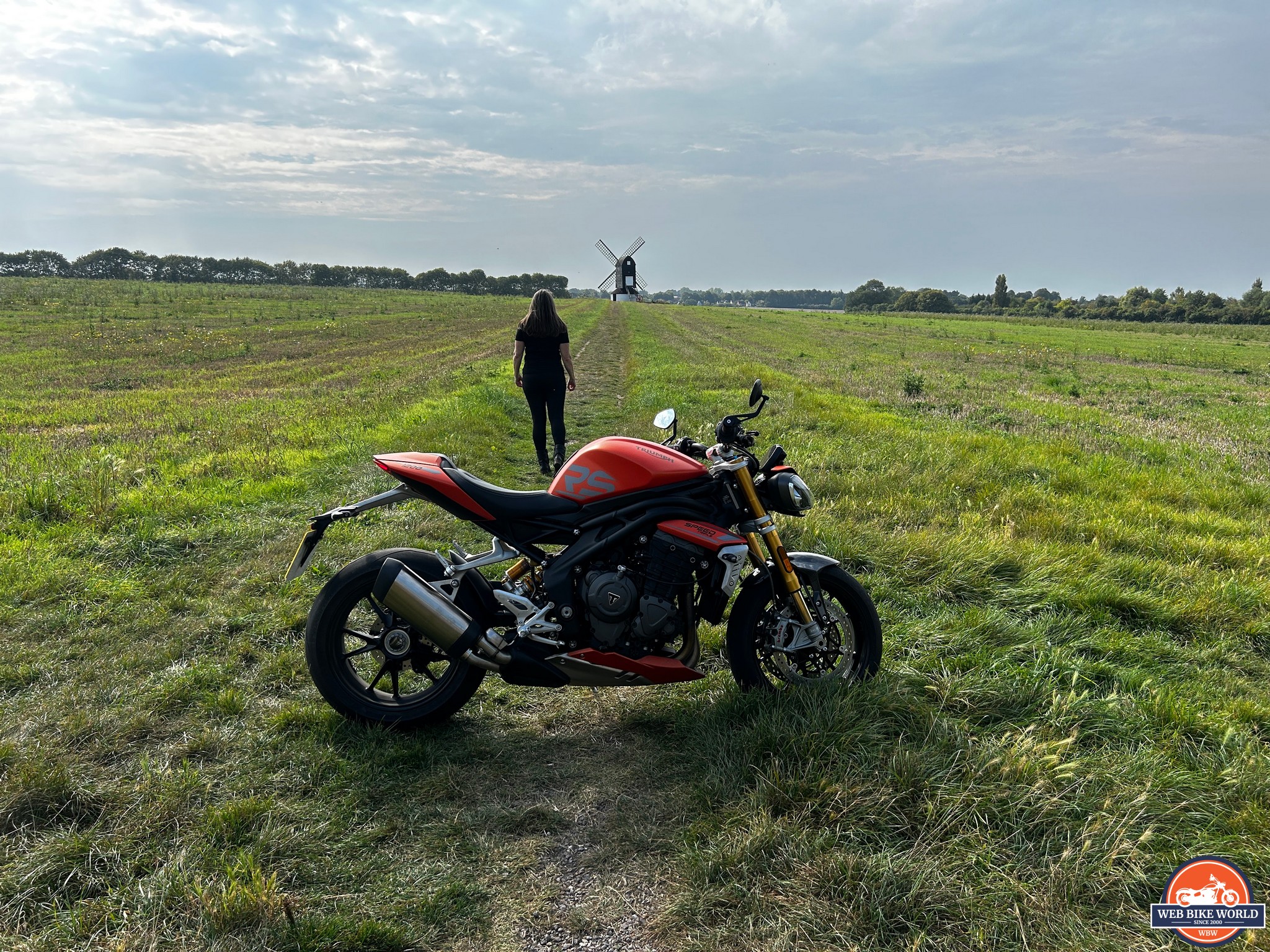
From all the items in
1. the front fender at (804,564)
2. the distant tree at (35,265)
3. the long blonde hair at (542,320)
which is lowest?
the front fender at (804,564)

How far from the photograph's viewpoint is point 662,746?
12.1ft

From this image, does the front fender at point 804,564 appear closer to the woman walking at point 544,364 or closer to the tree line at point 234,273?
the woman walking at point 544,364

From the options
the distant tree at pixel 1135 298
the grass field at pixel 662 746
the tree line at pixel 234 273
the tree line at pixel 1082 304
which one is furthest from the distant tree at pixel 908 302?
the grass field at pixel 662 746

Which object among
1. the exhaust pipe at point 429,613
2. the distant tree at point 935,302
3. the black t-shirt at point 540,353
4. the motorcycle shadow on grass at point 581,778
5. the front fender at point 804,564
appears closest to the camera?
the motorcycle shadow on grass at point 581,778

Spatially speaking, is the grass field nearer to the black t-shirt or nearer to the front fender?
the front fender

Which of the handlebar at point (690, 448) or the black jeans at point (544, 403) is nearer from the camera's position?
the handlebar at point (690, 448)

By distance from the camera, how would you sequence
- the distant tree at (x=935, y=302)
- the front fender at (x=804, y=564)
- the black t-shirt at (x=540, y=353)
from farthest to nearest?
the distant tree at (x=935, y=302) → the black t-shirt at (x=540, y=353) → the front fender at (x=804, y=564)

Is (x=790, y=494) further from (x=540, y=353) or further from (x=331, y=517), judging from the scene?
(x=540, y=353)

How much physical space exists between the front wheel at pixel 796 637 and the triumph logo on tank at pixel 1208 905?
1.50 metres

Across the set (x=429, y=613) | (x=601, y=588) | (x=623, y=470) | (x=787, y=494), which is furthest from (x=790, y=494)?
(x=429, y=613)

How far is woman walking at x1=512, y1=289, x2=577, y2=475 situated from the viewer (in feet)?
28.6

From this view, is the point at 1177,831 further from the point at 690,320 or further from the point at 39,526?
the point at 690,320

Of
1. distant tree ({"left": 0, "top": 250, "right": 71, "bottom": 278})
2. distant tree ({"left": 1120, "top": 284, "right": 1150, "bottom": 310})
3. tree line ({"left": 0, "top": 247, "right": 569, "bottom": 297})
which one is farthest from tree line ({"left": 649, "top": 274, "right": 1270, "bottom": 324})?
distant tree ({"left": 0, "top": 250, "right": 71, "bottom": 278})

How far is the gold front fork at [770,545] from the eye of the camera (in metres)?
3.67
